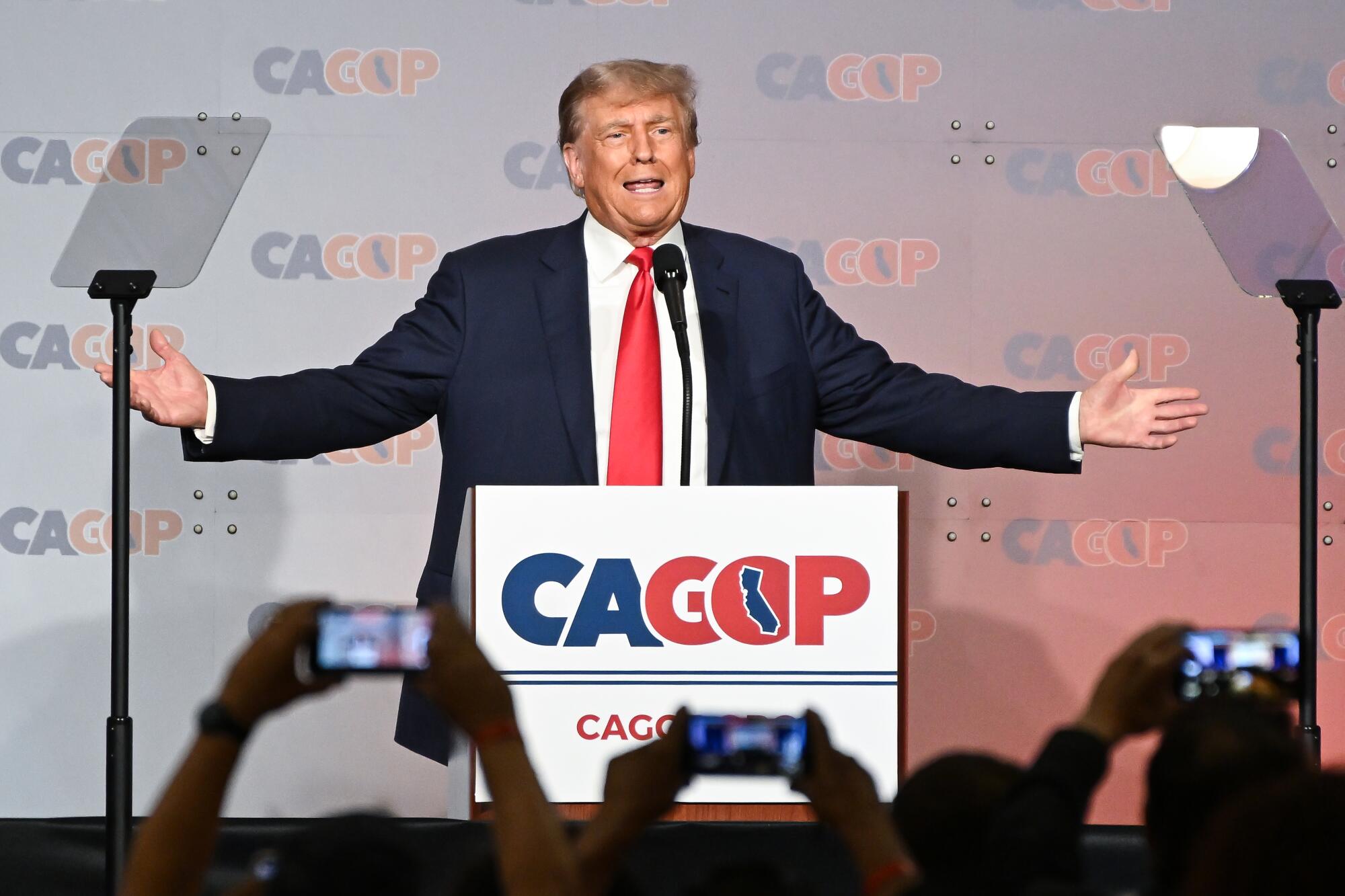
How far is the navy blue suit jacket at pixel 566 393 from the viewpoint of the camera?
284 cm

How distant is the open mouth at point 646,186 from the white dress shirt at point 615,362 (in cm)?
10

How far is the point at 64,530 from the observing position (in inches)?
166

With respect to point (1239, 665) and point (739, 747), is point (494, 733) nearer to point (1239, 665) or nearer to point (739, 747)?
point (739, 747)

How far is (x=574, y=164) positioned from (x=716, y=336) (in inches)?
20.4

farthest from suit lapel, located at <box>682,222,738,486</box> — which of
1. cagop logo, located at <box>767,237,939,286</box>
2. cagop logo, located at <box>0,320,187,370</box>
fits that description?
cagop logo, located at <box>0,320,187,370</box>

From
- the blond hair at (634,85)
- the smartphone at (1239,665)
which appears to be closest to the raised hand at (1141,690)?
the smartphone at (1239,665)

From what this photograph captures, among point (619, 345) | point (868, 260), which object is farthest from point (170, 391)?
point (868, 260)

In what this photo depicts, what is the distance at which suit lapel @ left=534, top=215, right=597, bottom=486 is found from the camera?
2824mm

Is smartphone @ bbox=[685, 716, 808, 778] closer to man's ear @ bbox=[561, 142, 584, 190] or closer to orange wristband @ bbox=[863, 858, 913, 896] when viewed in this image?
orange wristband @ bbox=[863, 858, 913, 896]

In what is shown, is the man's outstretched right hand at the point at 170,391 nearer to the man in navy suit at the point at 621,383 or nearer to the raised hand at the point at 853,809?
the man in navy suit at the point at 621,383

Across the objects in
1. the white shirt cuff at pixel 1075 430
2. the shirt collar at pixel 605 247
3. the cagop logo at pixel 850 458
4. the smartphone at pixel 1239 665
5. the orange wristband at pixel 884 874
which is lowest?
the orange wristband at pixel 884 874

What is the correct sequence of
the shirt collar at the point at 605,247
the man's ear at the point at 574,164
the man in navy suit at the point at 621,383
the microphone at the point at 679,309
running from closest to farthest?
1. the microphone at the point at 679,309
2. the man in navy suit at the point at 621,383
3. the shirt collar at the point at 605,247
4. the man's ear at the point at 574,164

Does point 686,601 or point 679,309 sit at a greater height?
point 679,309

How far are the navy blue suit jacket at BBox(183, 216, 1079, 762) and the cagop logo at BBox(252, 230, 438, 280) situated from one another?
118cm
